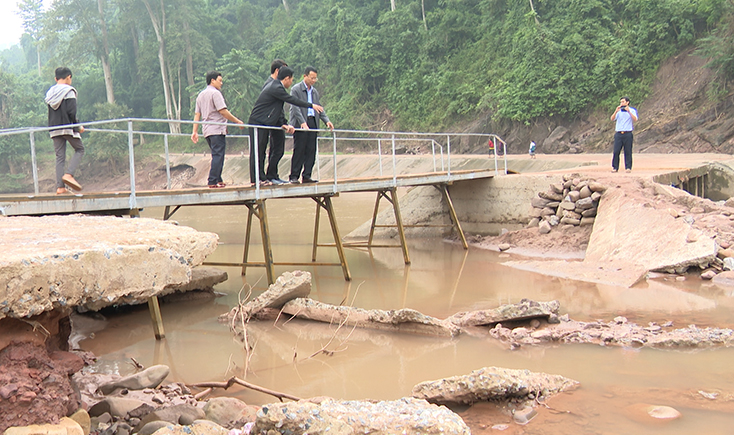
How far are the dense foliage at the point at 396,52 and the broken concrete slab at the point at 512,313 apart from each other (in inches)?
841

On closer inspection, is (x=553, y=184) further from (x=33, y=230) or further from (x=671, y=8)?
(x=671, y=8)

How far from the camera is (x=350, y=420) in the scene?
138 inches

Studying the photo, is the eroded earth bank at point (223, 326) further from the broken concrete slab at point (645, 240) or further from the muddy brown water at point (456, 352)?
the broken concrete slab at point (645, 240)

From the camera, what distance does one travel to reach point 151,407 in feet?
13.8

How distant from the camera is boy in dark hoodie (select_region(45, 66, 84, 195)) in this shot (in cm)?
686

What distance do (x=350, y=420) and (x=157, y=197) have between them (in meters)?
4.51

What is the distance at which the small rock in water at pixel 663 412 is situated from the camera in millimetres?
4200

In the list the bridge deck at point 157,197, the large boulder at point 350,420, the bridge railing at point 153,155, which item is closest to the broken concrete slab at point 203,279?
the bridge deck at point 157,197

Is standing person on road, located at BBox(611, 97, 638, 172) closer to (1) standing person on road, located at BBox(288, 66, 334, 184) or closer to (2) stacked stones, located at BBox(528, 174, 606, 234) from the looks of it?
(2) stacked stones, located at BBox(528, 174, 606, 234)

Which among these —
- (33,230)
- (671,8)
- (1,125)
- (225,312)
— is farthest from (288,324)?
(1,125)

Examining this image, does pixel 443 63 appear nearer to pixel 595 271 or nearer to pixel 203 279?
pixel 595 271

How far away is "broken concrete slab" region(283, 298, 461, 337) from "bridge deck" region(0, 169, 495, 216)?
1690 millimetres

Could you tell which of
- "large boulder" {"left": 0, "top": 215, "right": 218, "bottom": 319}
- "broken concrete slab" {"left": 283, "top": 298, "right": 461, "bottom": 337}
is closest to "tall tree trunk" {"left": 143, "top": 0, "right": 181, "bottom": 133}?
"broken concrete slab" {"left": 283, "top": 298, "right": 461, "bottom": 337}

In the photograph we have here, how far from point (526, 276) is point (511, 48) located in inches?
963
